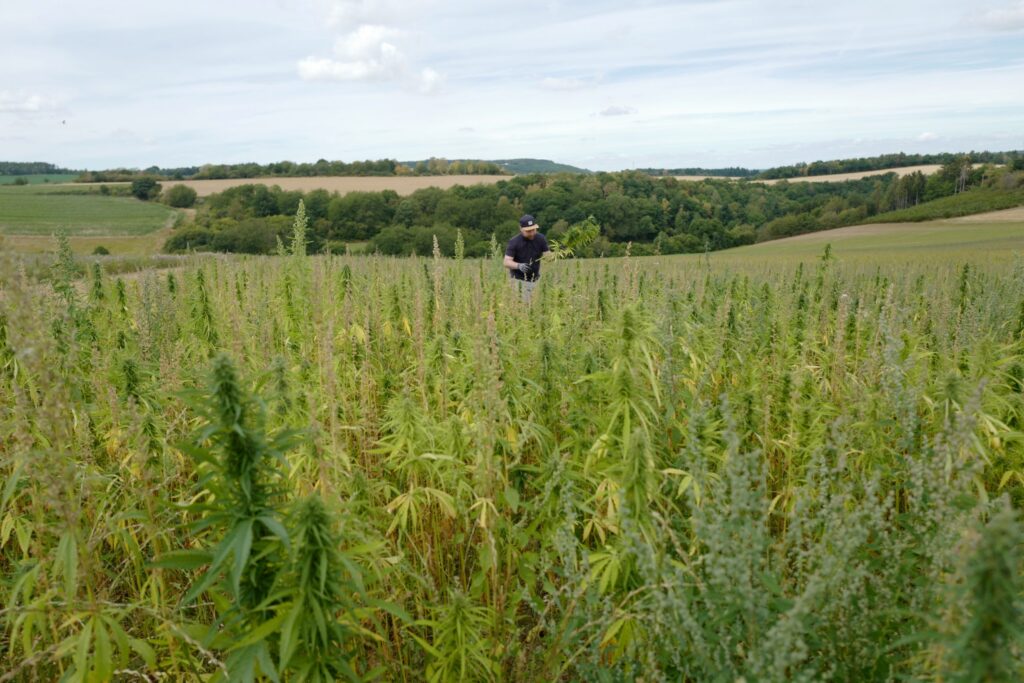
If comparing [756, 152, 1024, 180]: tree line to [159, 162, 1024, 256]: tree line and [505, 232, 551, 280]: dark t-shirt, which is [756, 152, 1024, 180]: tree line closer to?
[159, 162, 1024, 256]: tree line

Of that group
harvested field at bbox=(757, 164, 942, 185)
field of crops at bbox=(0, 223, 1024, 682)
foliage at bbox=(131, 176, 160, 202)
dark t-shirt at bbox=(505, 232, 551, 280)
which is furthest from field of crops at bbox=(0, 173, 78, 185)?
harvested field at bbox=(757, 164, 942, 185)

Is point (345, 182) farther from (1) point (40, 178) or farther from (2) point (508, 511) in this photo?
(2) point (508, 511)

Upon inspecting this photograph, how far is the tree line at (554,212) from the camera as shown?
22484mm

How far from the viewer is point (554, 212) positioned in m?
34.4

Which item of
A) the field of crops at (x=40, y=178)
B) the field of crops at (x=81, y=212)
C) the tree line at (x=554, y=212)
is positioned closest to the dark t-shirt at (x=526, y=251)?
the tree line at (x=554, y=212)

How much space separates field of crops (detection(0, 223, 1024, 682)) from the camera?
1.86 metres

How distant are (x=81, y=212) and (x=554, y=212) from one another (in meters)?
37.3

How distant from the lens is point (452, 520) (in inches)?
145

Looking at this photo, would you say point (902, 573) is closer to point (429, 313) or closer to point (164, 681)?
point (164, 681)

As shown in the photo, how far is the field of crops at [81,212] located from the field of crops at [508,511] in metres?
32.4

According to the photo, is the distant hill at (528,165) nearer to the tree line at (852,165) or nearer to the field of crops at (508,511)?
the tree line at (852,165)

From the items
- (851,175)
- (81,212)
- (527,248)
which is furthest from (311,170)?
(851,175)

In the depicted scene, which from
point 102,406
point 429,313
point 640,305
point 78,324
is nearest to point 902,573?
point 640,305

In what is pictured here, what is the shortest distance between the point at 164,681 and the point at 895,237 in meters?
54.8
